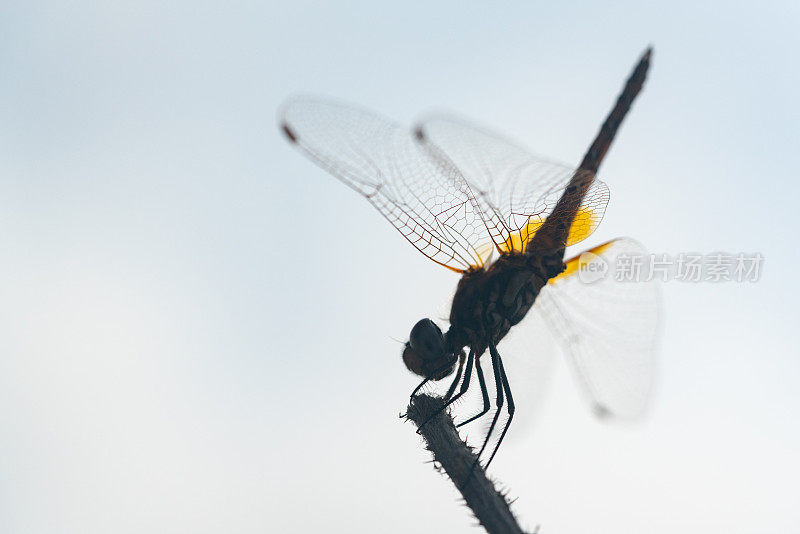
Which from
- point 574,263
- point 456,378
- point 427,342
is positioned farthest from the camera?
point 574,263

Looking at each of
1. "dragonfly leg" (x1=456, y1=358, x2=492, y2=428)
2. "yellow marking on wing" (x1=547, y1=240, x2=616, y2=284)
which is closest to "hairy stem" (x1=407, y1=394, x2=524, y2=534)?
"dragonfly leg" (x1=456, y1=358, x2=492, y2=428)

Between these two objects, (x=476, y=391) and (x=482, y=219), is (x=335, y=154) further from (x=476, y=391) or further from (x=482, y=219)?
(x=476, y=391)

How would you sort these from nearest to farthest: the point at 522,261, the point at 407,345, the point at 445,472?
the point at 445,472
the point at 407,345
the point at 522,261

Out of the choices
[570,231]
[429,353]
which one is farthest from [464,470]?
[570,231]

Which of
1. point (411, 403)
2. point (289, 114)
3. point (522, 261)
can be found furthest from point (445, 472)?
point (289, 114)

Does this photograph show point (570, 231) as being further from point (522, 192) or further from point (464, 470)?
point (464, 470)

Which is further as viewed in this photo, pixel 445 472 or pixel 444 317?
pixel 444 317

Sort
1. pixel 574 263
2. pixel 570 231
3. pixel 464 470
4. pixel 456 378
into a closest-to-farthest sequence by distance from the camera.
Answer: pixel 464 470, pixel 456 378, pixel 570 231, pixel 574 263
